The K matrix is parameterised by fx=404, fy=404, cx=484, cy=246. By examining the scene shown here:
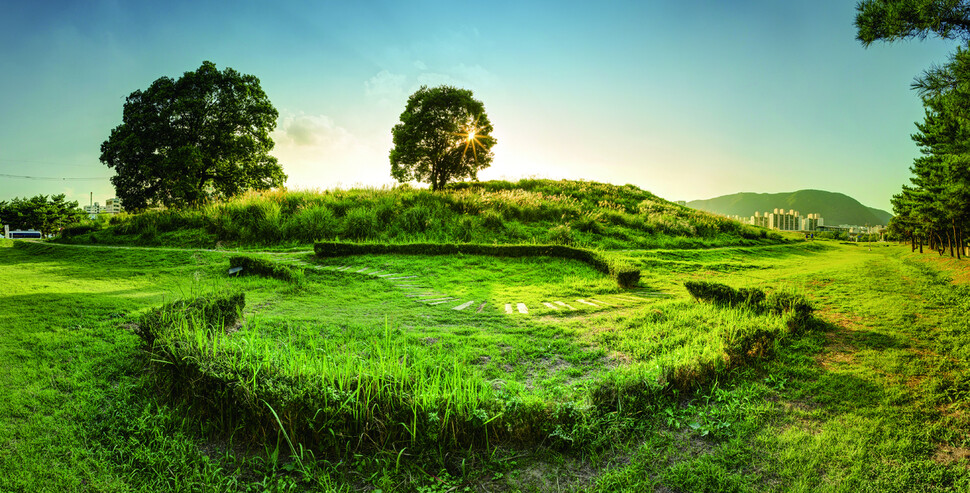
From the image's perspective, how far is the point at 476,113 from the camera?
24.6m

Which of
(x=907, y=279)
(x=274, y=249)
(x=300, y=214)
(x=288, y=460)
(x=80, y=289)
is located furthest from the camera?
(x=300, y=214)

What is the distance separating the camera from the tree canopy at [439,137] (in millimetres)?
23562

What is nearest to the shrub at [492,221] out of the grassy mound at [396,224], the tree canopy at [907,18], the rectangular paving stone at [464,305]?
the grassy mound at [396,224]

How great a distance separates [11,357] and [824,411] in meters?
7.39

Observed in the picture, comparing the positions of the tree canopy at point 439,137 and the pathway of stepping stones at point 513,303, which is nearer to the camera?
the pathway of stepping stones at point 513,303

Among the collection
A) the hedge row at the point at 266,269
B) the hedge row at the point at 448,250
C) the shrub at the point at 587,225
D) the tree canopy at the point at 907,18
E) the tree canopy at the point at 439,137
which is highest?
the tree canopy at the point at 439,137

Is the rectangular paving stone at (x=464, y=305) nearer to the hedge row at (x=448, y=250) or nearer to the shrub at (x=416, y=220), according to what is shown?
the hedge row at (x=448, y=250)

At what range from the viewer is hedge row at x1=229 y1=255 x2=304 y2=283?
8.42 m

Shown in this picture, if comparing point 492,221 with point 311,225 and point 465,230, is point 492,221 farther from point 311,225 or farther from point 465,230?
point 311,225

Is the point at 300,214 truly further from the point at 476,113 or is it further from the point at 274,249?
the point at 476,113

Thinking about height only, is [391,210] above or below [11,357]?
above

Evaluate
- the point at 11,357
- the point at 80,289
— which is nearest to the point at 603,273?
the point at 11,357

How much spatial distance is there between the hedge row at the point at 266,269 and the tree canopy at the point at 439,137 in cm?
1568

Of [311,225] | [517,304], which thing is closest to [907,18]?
[517,304]
